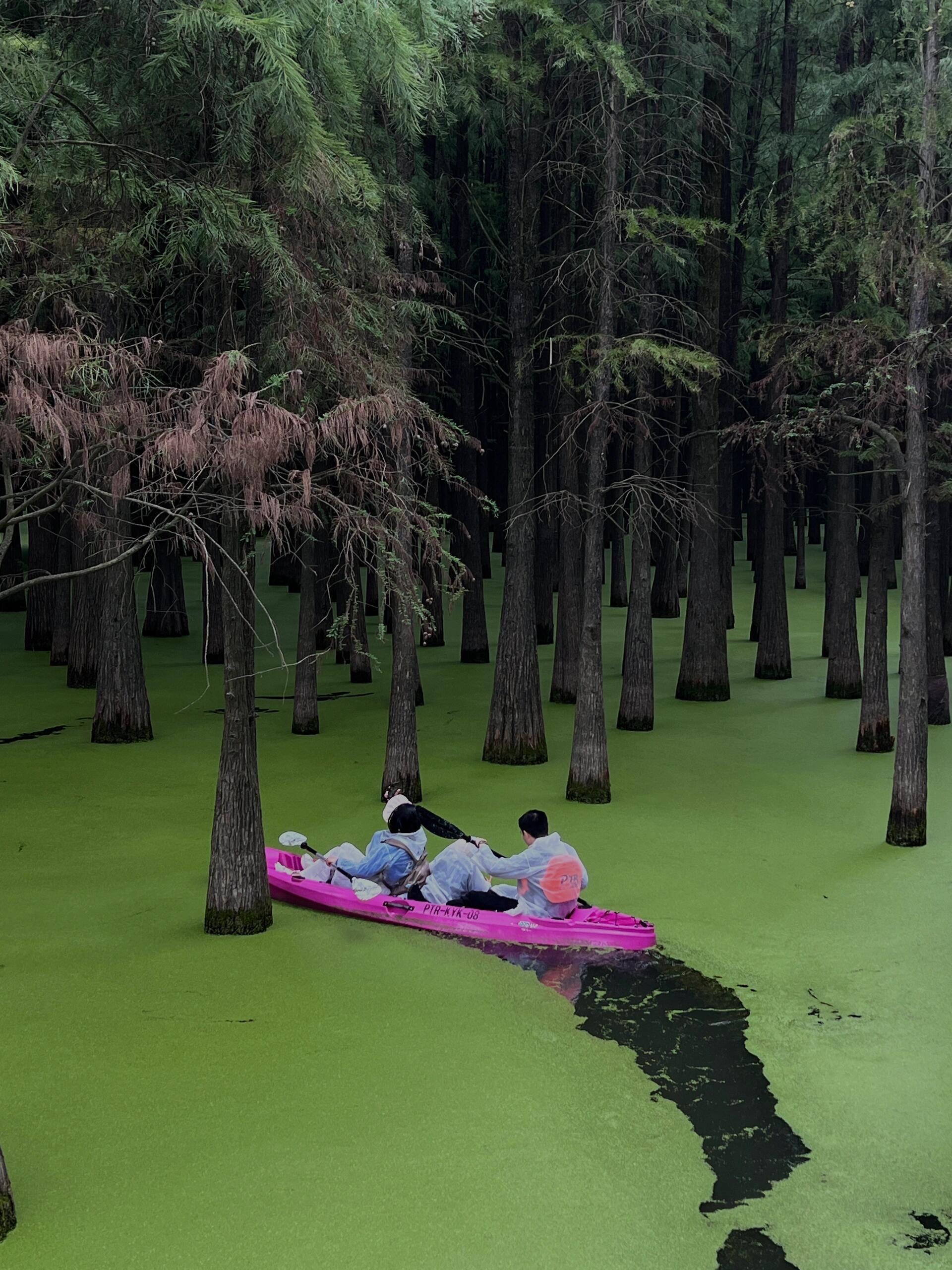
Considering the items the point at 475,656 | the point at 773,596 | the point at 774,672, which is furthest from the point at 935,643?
the point at 475,656

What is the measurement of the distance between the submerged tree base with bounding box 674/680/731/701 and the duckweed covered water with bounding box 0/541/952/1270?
572cm

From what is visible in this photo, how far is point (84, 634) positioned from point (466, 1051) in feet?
48.6

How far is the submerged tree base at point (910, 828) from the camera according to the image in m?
14.3

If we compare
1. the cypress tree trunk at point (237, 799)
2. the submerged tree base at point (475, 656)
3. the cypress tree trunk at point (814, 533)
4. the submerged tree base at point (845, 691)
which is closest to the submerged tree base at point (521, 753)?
the cypress tree trunk at point (237, 799)

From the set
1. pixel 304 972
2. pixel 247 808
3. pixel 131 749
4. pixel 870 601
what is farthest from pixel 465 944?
pixel 870 601

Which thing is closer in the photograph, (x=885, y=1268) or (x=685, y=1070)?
(x=885, y=1268)

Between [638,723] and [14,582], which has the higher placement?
[14,582]

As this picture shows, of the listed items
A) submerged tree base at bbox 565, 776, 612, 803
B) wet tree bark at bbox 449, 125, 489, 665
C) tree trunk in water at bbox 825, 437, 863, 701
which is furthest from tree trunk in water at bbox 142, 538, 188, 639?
submerged tree base at bbox 565, 776, 612, 803

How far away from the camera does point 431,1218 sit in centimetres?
678

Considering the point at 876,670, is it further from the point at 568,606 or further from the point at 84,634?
the point at 84,634

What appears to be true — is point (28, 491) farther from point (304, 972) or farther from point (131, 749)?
point (131, 749)

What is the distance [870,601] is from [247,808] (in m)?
11.1

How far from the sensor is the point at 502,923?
36.6 ft

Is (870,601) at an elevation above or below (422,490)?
below
